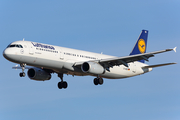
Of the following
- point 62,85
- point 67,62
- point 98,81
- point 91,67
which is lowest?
point 98,81

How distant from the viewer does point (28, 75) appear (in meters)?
57.1

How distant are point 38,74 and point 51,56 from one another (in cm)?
670

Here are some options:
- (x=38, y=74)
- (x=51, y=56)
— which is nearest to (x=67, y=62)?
(x=51, y=56)

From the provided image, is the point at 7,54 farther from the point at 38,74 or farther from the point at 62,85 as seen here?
the point at 62,85

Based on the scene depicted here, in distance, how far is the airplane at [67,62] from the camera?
49.2m

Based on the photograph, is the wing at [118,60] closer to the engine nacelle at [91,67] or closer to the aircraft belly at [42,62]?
the engine nacelle at [91,67]

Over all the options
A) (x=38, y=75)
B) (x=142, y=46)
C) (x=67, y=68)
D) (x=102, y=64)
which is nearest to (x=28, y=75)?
(x=38, y=75)

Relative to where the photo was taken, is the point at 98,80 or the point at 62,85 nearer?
the point at 98,80

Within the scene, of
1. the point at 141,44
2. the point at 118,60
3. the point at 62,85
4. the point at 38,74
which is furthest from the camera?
the point at 141,44

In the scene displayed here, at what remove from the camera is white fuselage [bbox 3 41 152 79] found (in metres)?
48.8

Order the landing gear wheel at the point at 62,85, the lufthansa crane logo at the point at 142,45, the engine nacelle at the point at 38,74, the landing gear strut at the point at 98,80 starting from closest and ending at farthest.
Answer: the landing gear strut at the point at 98,80, the engine nacelle at the point at 38,74, the landing gear wheel at the point at 62,85, the lufthansa crane logo at the point at 142,45

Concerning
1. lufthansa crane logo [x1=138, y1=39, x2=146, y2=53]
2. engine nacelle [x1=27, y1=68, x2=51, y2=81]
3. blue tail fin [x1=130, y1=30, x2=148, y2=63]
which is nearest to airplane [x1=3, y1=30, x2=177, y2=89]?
engine nacelle [x1=27, y1=68, x2=51, y2=81]

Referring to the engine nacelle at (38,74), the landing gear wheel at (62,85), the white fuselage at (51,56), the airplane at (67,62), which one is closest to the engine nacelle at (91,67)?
the airplane at (67,62)

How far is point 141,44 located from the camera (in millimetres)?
66312
